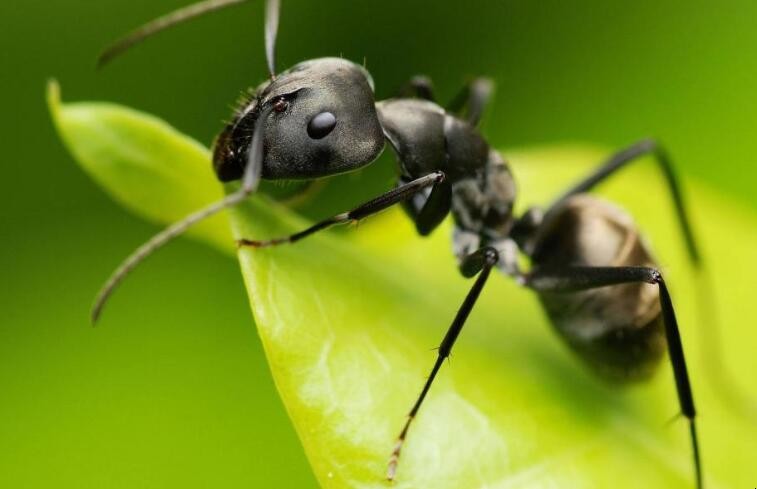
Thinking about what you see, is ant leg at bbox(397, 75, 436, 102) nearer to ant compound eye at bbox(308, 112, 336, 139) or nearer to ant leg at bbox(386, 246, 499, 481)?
ant leg at bbox(386, 246, 499, 481)

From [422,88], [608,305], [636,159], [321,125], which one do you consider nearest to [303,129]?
[321,125]

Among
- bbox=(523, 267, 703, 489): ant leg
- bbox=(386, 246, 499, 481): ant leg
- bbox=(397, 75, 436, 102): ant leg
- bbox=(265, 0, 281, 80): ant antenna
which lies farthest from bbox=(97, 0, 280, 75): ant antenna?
bbox=(523, 267, 703, 489): ant leg

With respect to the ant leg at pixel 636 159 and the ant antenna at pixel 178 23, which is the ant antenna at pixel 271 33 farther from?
the ant leg at pixel 636 159

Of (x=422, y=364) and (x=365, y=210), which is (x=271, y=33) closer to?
(x=365, y=210)

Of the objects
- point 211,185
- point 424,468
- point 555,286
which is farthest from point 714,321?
point 211,185

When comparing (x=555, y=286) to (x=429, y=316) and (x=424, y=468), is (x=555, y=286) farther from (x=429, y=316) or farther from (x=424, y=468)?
(x=424, y=468)

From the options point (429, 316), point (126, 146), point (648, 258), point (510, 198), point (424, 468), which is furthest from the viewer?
point (510, 198)

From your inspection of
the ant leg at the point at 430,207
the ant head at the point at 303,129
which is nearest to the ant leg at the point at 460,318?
the ant leg at the point at 430,207
